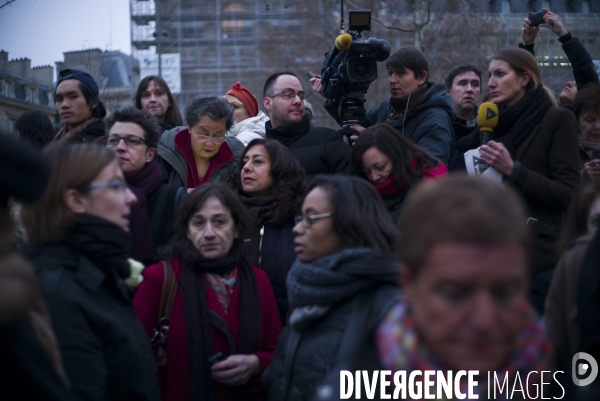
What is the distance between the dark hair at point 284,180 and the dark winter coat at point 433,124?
96cm

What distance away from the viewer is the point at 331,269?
128 inches

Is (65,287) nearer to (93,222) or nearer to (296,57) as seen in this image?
(93,222)

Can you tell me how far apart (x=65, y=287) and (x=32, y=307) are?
613mm

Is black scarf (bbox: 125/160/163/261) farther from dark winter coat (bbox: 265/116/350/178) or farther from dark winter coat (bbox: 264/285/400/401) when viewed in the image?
dark winter coat (bbox: 264/285/400/401)

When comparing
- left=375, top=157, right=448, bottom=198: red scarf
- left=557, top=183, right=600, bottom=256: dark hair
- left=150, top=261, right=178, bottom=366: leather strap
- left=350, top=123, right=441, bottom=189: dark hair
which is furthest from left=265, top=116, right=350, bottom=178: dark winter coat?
left=557, top=183, right=600, bottom=256: dark hair

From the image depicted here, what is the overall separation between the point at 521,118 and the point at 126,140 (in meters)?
2.56

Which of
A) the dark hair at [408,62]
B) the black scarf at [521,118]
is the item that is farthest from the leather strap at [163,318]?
the dark hair at [408,62]

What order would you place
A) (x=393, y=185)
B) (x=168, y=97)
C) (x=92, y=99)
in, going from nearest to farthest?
(x=393, y=185)
(x=92, y=99)
(x=168, y=97)

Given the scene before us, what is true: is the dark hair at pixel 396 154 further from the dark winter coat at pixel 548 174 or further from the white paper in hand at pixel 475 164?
the dark winter coat at pixel 548 174

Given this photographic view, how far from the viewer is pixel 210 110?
5543 mm

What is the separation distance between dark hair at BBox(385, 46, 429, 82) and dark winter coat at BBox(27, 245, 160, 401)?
3.27 meters

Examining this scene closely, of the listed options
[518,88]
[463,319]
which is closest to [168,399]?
[463,319]

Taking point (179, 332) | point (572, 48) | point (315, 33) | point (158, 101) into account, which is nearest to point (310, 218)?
point (179, 332)

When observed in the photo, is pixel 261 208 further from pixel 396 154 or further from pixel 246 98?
pixel 246 98
